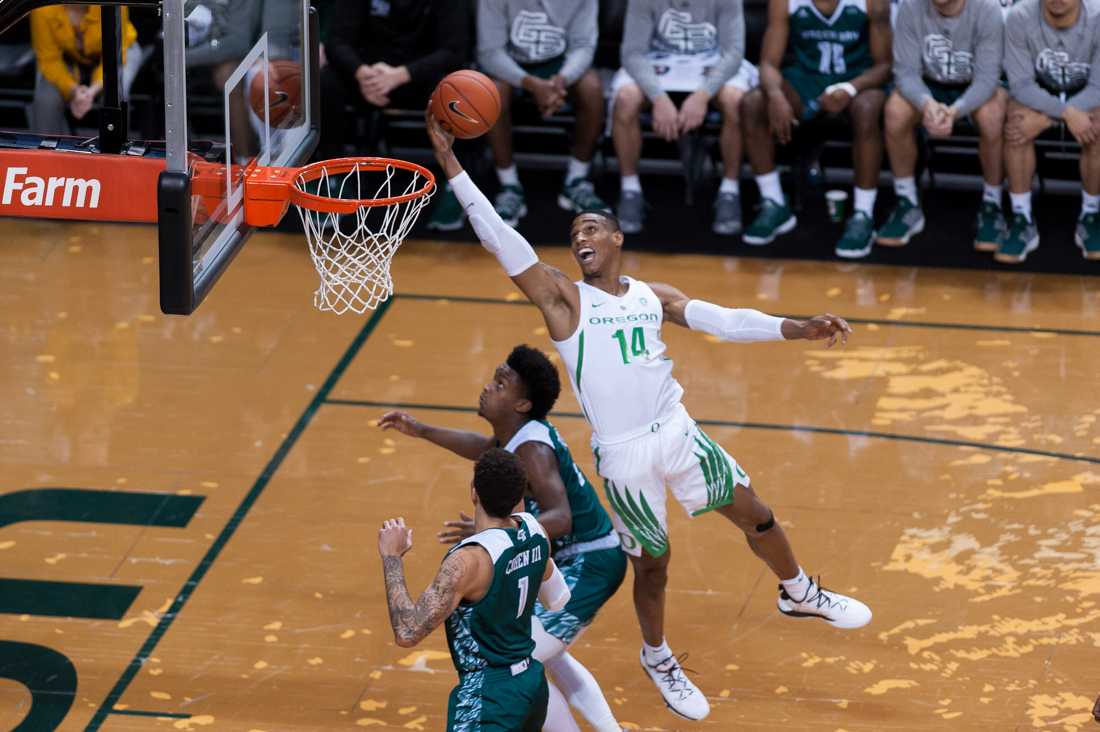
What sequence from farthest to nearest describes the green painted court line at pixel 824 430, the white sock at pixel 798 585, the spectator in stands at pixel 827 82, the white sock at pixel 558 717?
the spectator in stands at pixel 827 82
the green painted court line at pixel 824 430
the white sock at pixel 798 585
the white sock at pixel 558 717

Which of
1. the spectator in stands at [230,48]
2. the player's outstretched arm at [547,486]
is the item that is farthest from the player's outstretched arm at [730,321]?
the spectator in stands at [230,48]

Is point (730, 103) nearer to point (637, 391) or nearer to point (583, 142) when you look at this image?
point (583, 142)

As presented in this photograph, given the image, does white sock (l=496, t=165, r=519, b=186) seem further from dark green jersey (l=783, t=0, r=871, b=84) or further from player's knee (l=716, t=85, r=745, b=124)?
dark green jersey (l=783, t=0, r=871, b=84)

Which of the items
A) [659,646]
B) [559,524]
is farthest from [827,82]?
[559,524]

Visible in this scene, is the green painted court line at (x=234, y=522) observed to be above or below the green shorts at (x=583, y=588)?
below

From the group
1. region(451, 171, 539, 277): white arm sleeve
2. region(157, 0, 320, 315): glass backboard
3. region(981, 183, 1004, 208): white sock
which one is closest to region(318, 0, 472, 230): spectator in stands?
region(981, 183, 1004, 208): white sock

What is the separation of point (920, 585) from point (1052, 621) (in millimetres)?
569

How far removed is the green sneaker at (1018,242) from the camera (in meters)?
11.2

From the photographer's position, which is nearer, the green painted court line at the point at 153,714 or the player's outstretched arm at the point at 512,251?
the player's outstretched arm at the point at 512,251

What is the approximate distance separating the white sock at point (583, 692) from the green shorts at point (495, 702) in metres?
0.79

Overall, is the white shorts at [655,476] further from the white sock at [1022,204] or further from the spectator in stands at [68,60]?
the spectator in stands at [68,60]

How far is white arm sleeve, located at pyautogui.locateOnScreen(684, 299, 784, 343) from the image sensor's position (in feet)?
23.3

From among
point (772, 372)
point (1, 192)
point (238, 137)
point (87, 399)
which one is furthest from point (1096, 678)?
point (87, 399)

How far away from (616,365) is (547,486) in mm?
564
